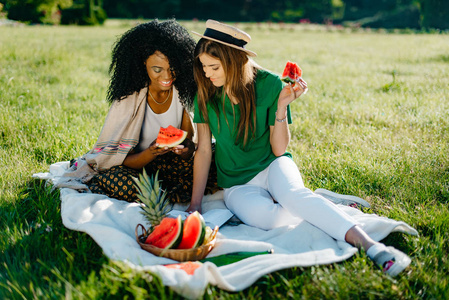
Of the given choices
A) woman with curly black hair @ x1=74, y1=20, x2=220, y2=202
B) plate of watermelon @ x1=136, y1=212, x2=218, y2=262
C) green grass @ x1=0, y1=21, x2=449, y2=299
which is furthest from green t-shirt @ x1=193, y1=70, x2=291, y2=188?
plate of watermelon @ x1=136, y1=212, x2=218, y2=262

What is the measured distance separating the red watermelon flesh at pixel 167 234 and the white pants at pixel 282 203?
2.32ft

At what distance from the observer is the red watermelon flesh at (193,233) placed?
256 cm

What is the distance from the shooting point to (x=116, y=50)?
378 cm

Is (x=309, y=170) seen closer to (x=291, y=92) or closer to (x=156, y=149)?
(x=291, y=92)

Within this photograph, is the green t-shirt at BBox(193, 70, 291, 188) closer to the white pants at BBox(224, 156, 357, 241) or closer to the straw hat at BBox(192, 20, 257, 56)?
the white pants at BBox(224, 156, 357, 241)

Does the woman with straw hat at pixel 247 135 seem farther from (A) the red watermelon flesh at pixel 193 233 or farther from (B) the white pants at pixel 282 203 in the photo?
(A) the red watermelon flesh at pixel 193 233

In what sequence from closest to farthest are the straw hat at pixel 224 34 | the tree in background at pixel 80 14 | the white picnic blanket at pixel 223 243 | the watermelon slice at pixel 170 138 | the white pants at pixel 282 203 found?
the white picnic blanket at pixel 223 243, the white pants at pixel 282 203, the straw hat at pixel 224 34, the watermelon slice at pixel 170 138, the tree in background at pixel 80 14

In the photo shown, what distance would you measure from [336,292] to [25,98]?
5.41 m

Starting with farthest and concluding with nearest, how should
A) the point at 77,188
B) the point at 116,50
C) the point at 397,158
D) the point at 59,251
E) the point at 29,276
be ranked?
the point at 397,158, the point at 116,50, the point at 77,188, the point at 59,251, the point at 29,276

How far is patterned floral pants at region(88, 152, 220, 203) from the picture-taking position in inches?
136

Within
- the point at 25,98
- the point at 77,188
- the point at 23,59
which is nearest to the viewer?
the point at 77,188

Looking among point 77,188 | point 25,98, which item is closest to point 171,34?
point 77,188

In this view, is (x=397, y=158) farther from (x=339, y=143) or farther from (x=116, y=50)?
(x=116, y=50)

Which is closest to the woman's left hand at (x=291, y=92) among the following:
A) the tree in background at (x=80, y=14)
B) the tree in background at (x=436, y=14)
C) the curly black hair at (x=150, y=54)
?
the curly black hair at (x=150, y=54)
